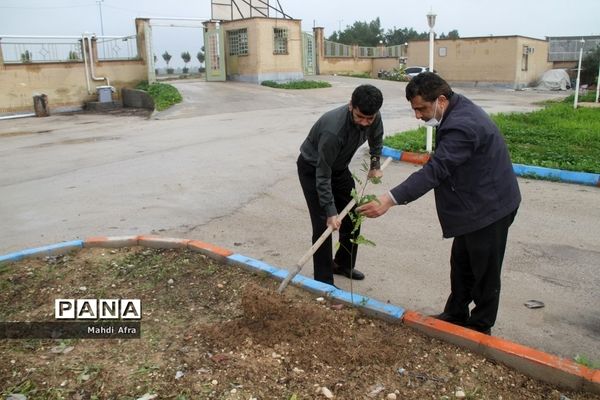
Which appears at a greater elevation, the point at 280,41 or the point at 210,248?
the point at 280,41

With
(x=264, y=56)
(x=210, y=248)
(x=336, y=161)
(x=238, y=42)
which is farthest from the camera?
(x=238, y=42)

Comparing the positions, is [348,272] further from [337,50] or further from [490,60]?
[337,50]

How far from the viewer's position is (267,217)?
5652mm

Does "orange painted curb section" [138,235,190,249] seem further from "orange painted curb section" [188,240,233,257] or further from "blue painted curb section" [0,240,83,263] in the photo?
"blue painted curb section" [0,240,83,263]

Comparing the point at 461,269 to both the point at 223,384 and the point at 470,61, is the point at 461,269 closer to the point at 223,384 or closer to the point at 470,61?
the point at 223,384

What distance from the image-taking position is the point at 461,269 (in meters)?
3.06

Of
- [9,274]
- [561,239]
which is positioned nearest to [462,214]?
[561,239]

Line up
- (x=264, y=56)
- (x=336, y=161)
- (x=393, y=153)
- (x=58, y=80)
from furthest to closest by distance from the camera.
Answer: (x=264, y=56) < (x=58, y=80) < (x=393, y=153) < (x=336, y=161)

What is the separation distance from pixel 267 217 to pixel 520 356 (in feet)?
11.3

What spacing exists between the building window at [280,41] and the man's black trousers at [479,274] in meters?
22.1

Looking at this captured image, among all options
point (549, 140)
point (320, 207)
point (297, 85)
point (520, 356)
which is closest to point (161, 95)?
point (297, 85)

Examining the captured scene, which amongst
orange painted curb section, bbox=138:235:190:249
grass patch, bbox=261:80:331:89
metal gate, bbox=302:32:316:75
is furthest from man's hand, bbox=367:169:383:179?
metal gate, bbox=302:32:316:75

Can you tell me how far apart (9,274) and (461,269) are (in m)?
3.18

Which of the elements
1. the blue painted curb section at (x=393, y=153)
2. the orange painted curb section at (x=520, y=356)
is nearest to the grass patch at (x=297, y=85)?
the blue painted curb section at (x=393, y=153)
